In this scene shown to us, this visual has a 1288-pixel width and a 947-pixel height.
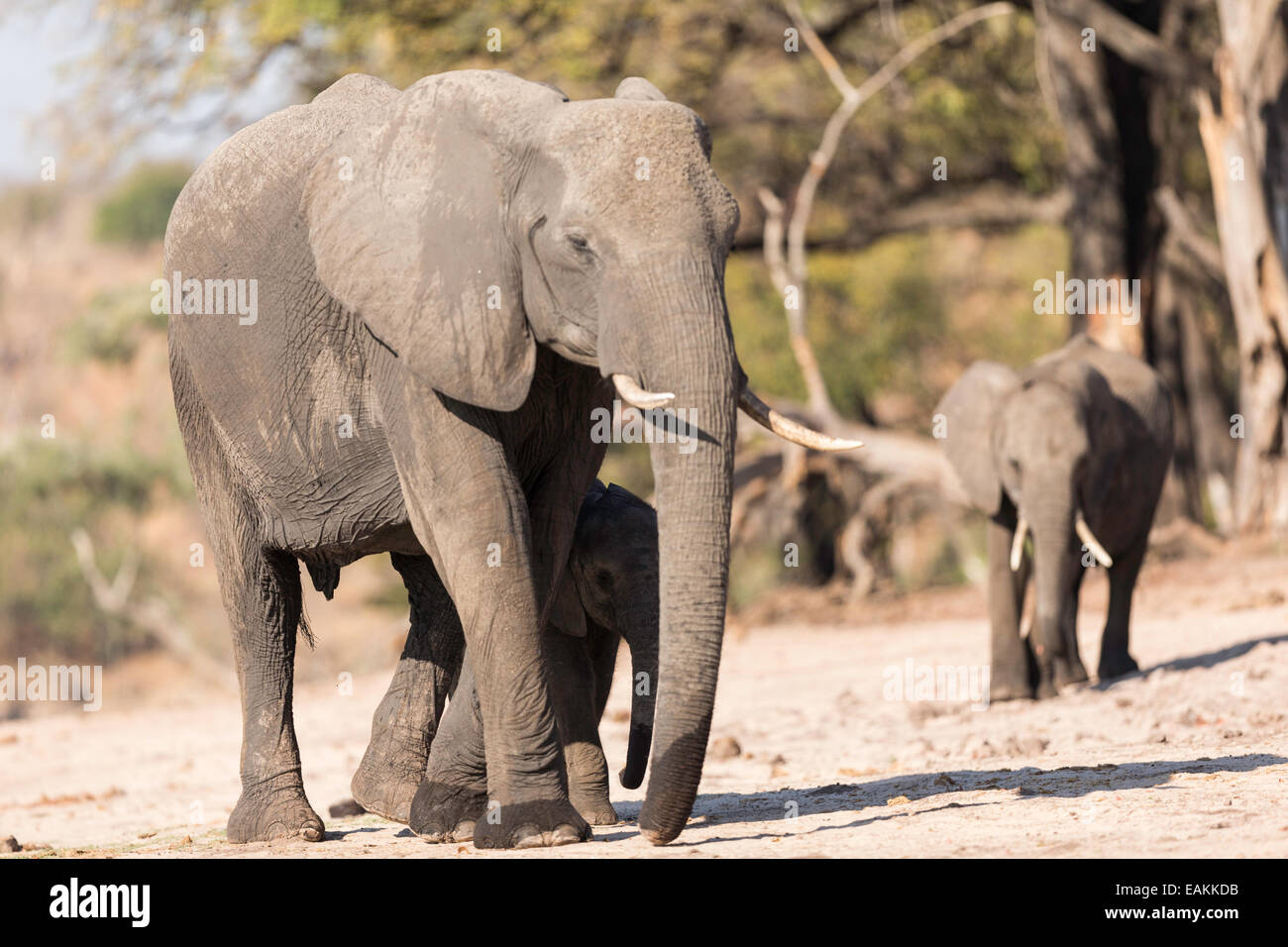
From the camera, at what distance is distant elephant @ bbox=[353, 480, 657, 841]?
6.19 m

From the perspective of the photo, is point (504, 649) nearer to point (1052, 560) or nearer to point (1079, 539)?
point (1052, 560)

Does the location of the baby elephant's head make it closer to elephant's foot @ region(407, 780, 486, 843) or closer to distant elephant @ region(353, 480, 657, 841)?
distant elephant @ region(353, 480, 657, 841)

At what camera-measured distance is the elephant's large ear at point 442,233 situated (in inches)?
214

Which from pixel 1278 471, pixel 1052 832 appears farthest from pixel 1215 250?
pixel 1052 832

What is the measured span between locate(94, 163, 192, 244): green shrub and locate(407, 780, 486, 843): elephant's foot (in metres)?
49.5

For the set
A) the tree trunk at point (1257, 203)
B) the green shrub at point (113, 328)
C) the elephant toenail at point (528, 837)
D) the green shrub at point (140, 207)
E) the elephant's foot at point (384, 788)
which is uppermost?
the green shrub at point (140, 207)

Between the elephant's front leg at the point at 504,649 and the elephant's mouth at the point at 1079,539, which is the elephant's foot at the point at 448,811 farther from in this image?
the elephant's mouth at the point at 1079,539

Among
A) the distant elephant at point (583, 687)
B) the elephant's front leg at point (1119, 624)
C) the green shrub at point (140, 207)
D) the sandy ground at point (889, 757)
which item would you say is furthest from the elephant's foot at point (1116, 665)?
the green shrub at point (140, 207)

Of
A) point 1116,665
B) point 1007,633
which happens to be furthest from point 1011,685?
point 1116,665

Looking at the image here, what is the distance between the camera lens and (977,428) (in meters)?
11.1

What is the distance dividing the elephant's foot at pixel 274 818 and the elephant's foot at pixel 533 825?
0.99 m

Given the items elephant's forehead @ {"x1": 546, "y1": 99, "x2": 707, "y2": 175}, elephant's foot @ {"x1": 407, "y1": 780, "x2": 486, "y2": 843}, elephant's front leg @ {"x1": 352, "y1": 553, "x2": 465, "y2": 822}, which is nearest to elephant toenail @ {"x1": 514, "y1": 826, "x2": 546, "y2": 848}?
elephant's foot @ {"x1": 407, "y1": 780, "x2": 486, "y2": 843}

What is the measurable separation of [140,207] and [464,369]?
2049 inches
